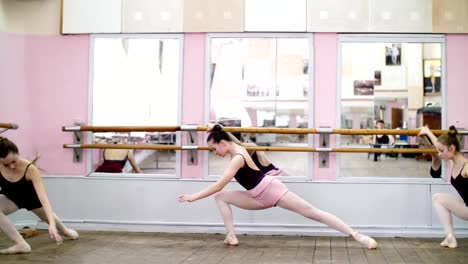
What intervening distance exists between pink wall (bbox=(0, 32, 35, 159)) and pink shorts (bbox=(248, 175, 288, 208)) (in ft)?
9.06

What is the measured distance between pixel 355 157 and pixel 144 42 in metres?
2.65

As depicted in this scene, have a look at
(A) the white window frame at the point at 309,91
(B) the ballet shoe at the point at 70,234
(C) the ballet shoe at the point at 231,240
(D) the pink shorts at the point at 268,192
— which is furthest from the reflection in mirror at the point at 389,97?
(B) the ballet shoe at the point at 70,234

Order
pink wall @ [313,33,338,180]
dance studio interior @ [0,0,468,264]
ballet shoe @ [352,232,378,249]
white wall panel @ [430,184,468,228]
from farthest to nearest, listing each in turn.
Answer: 1. pink wall @ [313,33,338,180]
2. dance studio interior @ [0,0,468,264]
3. white wall panel @ [430,184,468,228]
4. ballet shoe @ [352,232,378,249]

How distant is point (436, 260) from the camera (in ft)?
14.4

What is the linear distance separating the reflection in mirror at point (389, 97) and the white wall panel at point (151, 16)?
6.02ft

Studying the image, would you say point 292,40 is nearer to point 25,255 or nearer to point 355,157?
point 355,157

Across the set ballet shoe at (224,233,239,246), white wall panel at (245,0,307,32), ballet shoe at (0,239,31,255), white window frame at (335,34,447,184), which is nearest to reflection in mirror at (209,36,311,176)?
white wall panel at (245,0,307,32)

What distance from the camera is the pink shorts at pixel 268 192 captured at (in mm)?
4816

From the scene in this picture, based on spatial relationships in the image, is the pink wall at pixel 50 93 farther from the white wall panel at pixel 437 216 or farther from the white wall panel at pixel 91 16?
the white wall panel at pixel 437 216

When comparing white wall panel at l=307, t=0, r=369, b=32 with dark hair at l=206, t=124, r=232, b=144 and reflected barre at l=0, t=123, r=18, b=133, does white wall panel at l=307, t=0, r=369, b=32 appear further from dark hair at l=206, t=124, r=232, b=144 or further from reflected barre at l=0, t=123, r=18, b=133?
reflected barre at l=0, t=123, r=18, b=133

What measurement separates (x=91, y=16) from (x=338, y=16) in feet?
8.95

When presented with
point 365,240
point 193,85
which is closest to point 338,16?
point 193,85

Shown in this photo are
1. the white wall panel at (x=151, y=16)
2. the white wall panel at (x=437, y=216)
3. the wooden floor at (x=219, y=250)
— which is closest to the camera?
the wooden floor at (x=219, y=250)

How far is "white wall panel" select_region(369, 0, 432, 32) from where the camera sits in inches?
230
